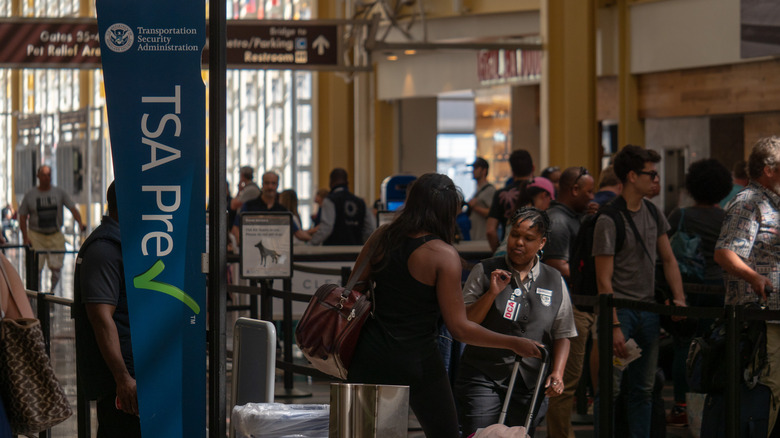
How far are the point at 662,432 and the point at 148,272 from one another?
3630 mm

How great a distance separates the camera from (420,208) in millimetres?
4516

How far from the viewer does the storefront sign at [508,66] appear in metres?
18.5

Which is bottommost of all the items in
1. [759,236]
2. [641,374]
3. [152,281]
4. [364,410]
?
[641,374]

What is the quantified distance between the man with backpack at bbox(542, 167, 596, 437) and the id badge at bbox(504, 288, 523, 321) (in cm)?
118

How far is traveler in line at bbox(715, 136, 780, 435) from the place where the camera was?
580 centimetres

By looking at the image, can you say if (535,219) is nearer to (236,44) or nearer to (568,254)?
(568,254)

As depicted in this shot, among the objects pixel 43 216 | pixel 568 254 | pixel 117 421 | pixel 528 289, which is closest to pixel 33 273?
pixel 43 216

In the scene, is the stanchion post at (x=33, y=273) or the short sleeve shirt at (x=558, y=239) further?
the stanchion post at (x=33, y=273)

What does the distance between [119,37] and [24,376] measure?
1362 mm

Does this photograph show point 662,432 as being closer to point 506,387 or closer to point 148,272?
point 506,387

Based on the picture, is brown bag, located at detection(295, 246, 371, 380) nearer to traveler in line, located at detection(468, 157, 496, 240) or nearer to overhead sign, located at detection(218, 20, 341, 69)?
traveler in line, located at detection(468, 157, 496, 240)

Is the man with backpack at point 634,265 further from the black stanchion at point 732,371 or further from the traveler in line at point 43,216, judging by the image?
the traveler in line at point 43,216

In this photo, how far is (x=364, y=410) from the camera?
12.3 feet

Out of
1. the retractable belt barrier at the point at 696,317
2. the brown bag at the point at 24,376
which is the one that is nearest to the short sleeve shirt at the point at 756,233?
the retractable belt barrier at the point at 696,317
